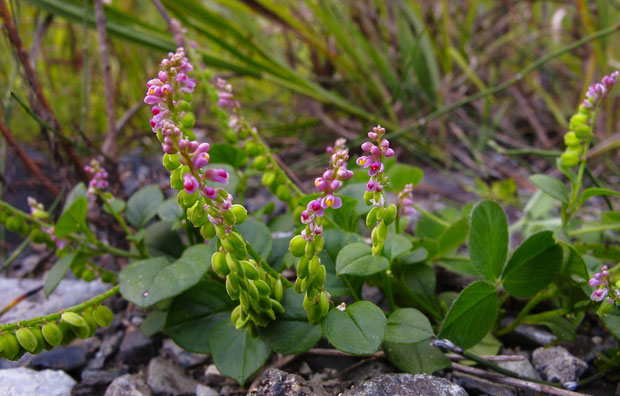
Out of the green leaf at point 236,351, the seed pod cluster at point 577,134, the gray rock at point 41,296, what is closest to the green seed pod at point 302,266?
the green leaf at point 236,351

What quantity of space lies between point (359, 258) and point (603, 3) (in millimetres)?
1803

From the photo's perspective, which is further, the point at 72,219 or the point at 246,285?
the point at 72,219

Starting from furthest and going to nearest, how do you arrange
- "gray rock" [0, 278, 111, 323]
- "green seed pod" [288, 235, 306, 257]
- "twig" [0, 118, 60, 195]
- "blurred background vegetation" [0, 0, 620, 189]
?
"blurred background vegetation" [0, 0, 620, 189] → "twig" [0, 118, 60, 195] → "gray rock" [0, 278, 111, 323] → "green seed pod" [288, 235, 306, 257]

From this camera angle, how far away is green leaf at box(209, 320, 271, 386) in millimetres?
837

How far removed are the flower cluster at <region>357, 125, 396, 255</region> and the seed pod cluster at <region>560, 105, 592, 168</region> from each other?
18.1 inches

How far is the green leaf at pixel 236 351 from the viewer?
84 centimetres

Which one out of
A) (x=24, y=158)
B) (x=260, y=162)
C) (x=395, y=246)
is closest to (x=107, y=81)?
(x=24, y=158)

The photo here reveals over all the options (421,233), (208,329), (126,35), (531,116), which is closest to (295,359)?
(208,329)

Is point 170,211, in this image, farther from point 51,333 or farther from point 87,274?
point 51,333

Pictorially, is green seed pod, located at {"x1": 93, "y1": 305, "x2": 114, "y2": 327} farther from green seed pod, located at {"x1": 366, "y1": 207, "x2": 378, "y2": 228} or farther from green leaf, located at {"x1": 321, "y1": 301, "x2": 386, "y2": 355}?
green seed pod, located at {"x1": 366, "y1": 207, "x2": 378, "y2": 228}

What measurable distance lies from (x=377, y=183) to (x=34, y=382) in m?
0.77

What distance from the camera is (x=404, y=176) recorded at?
3.88 feet

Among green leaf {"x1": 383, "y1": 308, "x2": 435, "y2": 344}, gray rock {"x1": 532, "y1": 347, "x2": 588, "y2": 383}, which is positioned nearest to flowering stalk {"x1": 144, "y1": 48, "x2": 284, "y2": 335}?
green leaf {"x1": 383, "y1": 308, "x2": 435, "y2": 344}

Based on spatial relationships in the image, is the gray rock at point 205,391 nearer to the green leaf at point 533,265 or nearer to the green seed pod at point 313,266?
the green seed pod at point 313,266
